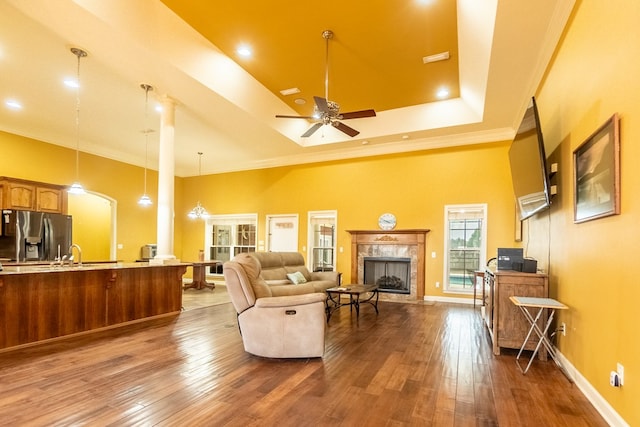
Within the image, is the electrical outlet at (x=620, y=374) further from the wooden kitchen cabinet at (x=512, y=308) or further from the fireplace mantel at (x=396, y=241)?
the fireplace mantel at (x=396, y=241)

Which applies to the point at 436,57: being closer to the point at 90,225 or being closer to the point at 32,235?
the point at 32,235

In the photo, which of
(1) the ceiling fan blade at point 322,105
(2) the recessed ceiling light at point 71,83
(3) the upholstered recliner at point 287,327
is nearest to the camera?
(3) the upholstered recliner at point 287,327

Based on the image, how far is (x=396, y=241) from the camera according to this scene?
7.54 meters

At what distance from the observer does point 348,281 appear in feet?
26.4

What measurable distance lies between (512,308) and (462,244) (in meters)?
3.63

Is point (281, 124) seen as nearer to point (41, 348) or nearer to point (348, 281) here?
point (348, 281)

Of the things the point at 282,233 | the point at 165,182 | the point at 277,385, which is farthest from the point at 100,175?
the point at 277,385

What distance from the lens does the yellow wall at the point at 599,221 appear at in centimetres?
205

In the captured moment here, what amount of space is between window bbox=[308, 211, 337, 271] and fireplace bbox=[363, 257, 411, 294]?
1001mm

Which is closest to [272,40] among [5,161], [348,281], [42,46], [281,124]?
[281,124]

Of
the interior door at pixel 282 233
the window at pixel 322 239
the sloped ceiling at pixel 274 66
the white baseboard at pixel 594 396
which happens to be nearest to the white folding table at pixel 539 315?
the white baseboard at pixel 594 396

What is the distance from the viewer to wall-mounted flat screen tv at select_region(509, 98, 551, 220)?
3312 mm

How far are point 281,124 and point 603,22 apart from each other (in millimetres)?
5467

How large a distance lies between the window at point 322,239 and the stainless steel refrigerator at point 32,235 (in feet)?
17.9
